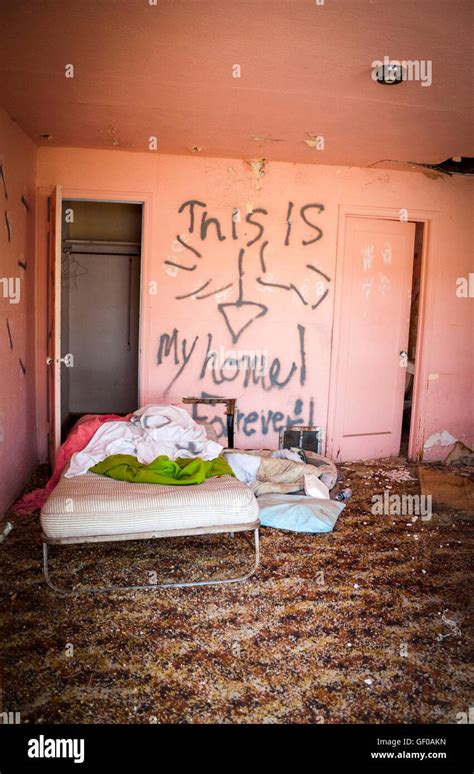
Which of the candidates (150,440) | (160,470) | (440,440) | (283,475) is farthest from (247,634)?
(440,440)

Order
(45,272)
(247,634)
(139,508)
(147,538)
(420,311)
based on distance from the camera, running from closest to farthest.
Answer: (247,634), (139,508), (147,538), (45,272), (420,311)

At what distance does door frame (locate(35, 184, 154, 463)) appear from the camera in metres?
5.11

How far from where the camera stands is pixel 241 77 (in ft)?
11.3

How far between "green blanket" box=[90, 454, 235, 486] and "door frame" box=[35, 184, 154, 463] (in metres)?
1.74

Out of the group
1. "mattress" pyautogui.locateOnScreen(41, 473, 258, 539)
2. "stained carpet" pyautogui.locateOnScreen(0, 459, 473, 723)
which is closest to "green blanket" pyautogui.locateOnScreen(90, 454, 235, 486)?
"mattress" pyautogui.locateOnScreen(41, 473, 258, 539)

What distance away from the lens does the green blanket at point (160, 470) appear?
11.0ft

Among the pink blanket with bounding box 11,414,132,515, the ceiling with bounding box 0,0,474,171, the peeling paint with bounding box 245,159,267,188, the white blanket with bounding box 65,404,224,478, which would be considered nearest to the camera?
the ceiling with bounding box 0,0,474,171

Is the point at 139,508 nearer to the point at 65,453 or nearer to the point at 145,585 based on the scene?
the point at 145,585

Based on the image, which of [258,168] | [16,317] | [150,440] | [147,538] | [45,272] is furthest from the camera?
[258,168]

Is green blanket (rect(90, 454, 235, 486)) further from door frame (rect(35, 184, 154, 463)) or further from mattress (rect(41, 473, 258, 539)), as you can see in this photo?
door frame (rect(35, 184, 154, 463))

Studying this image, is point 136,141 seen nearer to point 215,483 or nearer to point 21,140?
point 21,140

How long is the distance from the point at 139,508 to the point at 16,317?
221 centimetres

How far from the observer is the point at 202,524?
312 cm

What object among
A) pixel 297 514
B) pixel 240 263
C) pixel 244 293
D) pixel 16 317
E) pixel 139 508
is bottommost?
pixel 297 514
